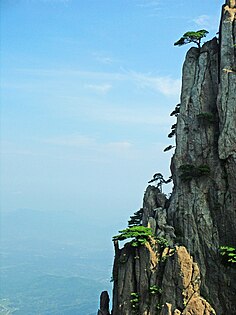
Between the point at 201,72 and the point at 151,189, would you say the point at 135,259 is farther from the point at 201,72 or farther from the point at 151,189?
the point at 201,72

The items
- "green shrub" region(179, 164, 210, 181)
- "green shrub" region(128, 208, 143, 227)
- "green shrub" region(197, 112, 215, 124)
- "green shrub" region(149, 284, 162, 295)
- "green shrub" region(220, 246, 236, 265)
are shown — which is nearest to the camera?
"green shrub" region(220, 246, 236, 265)

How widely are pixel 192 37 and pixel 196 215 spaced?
20.3 m

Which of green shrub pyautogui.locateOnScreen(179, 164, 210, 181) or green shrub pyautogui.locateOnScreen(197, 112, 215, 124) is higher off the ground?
green shrub pyautogui.locateOnScreen(197, 112, 215, 124)

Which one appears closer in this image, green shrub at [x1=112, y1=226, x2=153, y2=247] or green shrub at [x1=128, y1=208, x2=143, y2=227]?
green shrub at [x1=112, y1=226, x2=153, y2=247]

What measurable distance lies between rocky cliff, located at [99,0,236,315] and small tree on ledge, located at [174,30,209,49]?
154 cm

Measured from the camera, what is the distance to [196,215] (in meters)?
42.2

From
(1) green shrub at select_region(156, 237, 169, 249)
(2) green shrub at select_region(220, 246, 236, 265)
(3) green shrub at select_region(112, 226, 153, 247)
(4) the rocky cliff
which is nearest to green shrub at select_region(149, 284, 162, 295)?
(4) the rocky cliff

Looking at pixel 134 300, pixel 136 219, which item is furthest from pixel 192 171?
pixel 134 300

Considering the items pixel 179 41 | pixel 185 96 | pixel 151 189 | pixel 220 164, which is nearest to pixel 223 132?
pixel 220 164

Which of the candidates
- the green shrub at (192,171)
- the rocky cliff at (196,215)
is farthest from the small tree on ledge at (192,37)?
the green shrub at (192,171)

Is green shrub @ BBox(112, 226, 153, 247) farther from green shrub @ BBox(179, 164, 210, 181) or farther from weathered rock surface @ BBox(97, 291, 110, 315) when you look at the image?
weathered rock surface @ BBox(97, 291, 110, 315)

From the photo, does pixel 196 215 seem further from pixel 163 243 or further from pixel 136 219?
pixel 136 219

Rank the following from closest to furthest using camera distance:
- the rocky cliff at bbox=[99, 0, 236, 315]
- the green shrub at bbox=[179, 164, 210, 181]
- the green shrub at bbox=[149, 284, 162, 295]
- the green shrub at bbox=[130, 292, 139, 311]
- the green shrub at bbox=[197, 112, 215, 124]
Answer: the rocky cliff at bbox=[99, 0, 236, 315] < the green shrub at bbox=[149, 284, 162, 295] < the green shrub at bbox=[130, 292, 139, 311] < the green shrub at bbox=[179, 164, 210, 181] < the green shrub at bbox=[197, 112, 215, 124]

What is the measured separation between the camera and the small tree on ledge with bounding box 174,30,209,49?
49.2m
